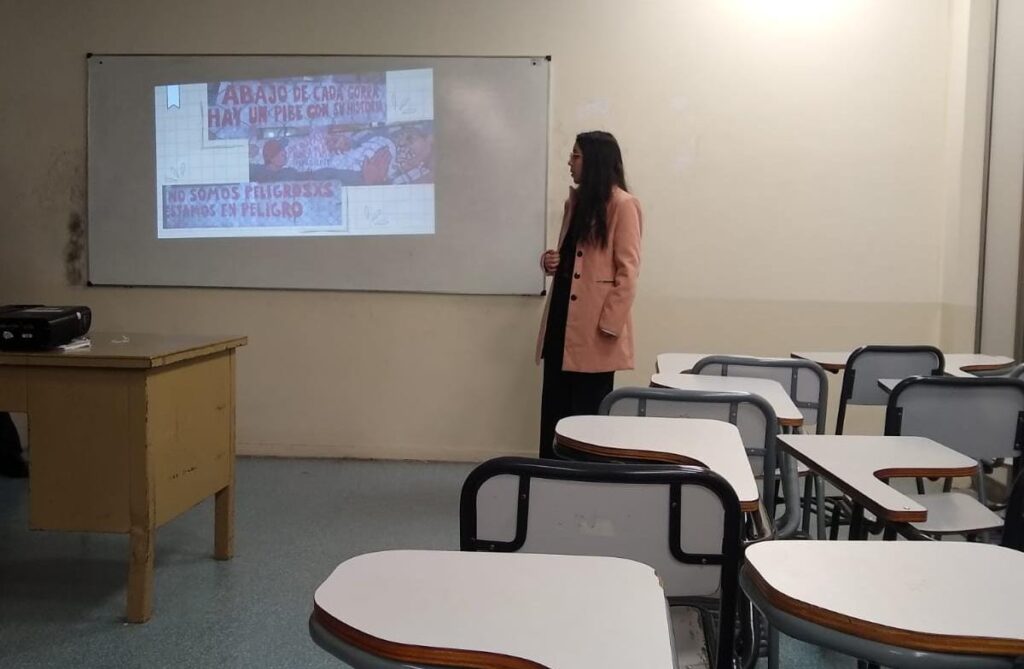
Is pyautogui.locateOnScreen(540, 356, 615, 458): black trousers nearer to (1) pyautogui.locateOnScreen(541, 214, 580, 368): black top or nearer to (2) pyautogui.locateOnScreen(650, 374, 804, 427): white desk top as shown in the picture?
(1) pyautogui.locateOnScreen(541, 214, 580, 368): black top

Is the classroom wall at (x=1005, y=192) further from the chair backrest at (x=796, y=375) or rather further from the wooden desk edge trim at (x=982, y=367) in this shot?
the chair backrest at (x=796, y=375)

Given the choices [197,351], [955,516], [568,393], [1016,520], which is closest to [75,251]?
[197,351]

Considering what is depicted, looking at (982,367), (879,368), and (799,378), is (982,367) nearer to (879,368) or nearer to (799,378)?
(879,368)

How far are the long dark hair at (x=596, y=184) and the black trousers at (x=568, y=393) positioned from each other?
20.7 inches

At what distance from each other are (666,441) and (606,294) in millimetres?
1614

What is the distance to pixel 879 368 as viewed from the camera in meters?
3.13

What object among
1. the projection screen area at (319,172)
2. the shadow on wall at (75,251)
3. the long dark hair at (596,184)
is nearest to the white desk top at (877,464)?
the long dark hair at (596,184)

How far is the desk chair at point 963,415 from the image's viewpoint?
7.30ft

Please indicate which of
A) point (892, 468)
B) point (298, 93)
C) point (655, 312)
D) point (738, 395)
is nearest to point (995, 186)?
point (655, 312)

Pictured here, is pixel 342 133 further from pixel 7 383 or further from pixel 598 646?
pixel 598 646

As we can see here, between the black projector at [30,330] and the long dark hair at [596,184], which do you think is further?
the long dark hair at [596,184]

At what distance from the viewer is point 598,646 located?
0.78m

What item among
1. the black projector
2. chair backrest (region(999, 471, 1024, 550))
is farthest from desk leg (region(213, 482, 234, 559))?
chair backrest (region(999, 471, 1024, 550))

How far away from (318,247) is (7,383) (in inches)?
85.0
